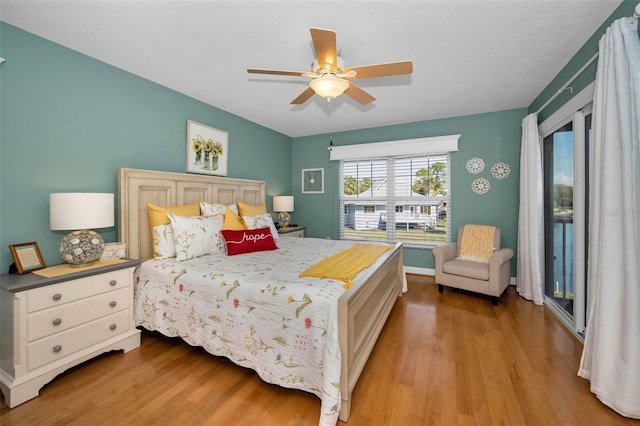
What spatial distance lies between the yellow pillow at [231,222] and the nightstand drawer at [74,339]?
117 cm

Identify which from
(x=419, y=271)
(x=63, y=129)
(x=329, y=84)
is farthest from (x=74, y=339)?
(x=419, y=271)

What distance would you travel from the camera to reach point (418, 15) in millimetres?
1856

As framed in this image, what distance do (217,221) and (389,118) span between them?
9.99 feet

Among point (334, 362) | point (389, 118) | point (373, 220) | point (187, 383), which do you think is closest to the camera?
point (334, 362)

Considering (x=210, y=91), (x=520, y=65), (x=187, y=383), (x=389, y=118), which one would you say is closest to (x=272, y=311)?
(x=187, y=383)

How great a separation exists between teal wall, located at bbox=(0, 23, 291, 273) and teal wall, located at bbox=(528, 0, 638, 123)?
4.01m

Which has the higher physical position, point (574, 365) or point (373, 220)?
point (373, 220)

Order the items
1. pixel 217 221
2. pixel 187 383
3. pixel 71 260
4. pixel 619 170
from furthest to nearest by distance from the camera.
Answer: pixel 217 221
pixel 71 260
pixel 187 383
pixel 619 170

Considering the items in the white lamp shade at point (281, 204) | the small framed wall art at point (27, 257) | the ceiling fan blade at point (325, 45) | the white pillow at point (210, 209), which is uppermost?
the ceiling fan blade at point (325, 45)

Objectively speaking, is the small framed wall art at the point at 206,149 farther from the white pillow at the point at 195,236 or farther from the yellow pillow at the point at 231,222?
the white pillow at the point at 195,236

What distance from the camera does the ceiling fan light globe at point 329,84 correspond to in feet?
6.20

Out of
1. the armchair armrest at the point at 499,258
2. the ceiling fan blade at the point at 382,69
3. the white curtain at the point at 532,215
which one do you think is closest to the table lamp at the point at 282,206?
the ceiling fan blade at the point at 382,69

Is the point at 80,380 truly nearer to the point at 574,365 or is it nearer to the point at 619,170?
the point at 574,365

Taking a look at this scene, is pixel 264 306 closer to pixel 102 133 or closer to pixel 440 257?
pixel 102 133
